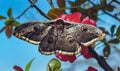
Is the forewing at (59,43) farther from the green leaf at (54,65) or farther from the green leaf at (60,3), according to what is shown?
the green leaf at (60,3)

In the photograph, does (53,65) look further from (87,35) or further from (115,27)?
(115,27)

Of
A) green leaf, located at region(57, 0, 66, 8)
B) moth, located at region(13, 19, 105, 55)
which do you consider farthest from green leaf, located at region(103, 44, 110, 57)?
moth, located at region(13, 19, 105, 55)

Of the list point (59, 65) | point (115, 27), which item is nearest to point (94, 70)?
point (59, 65)

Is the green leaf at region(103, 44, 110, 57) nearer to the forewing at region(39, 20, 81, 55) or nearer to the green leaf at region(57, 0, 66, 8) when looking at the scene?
the green leaf at region(57, 0, 66, 8)

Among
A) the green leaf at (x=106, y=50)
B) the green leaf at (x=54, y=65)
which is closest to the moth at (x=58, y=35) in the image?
the green leaf at (x=54, y=65)

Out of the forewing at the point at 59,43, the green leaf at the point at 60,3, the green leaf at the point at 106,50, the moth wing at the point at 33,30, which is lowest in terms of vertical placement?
the forewing at the point at 59,43

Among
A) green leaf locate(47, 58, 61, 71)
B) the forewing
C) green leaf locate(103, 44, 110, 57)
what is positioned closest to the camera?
the forewing
